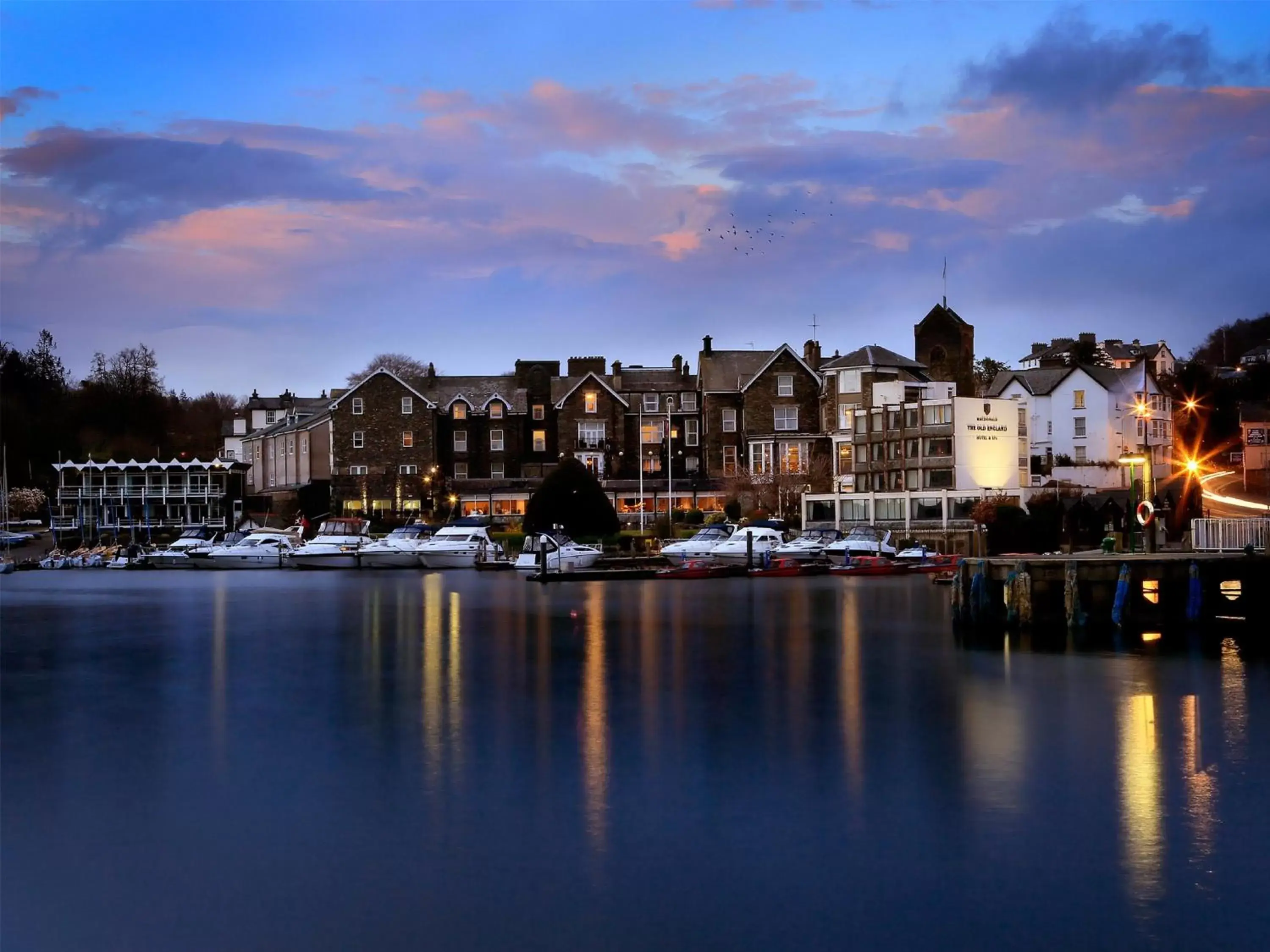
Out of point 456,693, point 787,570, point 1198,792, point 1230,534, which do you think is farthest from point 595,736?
point 787,570

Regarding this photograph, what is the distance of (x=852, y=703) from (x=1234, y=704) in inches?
301

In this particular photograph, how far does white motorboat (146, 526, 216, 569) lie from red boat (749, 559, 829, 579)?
37722 mm

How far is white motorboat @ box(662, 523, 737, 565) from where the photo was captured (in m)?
71.9

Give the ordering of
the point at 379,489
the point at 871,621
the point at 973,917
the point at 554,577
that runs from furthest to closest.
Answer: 1. the point at 379,489
2. the point at 554,577
3. the point at 871,621
4. the point at 973,917

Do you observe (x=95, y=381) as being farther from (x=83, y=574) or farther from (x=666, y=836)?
(x=666, y=836)

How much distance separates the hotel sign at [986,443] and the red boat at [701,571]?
1954 centimetres

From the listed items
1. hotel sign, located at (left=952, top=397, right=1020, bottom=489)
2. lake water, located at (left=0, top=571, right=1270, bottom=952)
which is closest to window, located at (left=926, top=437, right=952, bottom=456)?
hotel sign, located at (left=952, top=397, right=1020, bottom=489)

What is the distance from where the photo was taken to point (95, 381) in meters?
140

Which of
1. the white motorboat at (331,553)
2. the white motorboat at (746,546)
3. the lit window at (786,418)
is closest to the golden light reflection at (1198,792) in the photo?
the white motorboat at (746,546)

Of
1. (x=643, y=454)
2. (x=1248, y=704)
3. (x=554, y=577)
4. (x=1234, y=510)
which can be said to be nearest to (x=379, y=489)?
(x=643, y=454)

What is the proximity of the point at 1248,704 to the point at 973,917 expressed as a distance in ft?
50.5

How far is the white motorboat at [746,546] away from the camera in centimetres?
7138

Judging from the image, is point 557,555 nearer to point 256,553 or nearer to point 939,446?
point 256,553

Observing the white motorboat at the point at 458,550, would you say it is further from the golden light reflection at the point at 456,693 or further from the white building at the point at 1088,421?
the white building at the point at 1088,421
